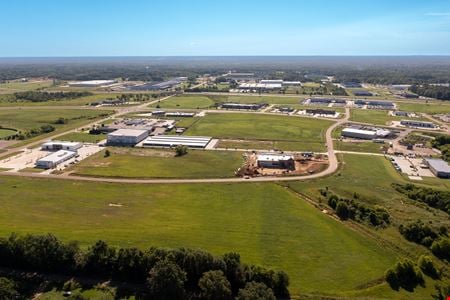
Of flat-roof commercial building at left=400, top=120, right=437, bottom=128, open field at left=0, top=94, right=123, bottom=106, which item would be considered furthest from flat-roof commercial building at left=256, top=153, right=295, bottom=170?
open field at left=0, top=94, right=123, bottom=106

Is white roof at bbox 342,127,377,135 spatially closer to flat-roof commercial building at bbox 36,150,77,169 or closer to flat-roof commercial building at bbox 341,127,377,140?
flat-roof commercial building at bbox 341,127,377,140

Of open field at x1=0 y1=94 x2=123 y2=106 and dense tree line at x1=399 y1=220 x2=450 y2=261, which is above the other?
open field at x1=0 y1=94 x2=123 y2=106

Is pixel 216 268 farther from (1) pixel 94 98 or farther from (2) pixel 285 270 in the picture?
(1) pixel 94 98

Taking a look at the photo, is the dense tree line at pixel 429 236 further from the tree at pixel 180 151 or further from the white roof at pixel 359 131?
the white roof at pixel 359 131

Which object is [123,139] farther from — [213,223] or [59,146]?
[213,223]

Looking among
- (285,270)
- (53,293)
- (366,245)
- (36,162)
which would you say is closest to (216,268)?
(285,270)

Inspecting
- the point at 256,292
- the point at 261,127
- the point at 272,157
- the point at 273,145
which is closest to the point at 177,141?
the point at 273,145
